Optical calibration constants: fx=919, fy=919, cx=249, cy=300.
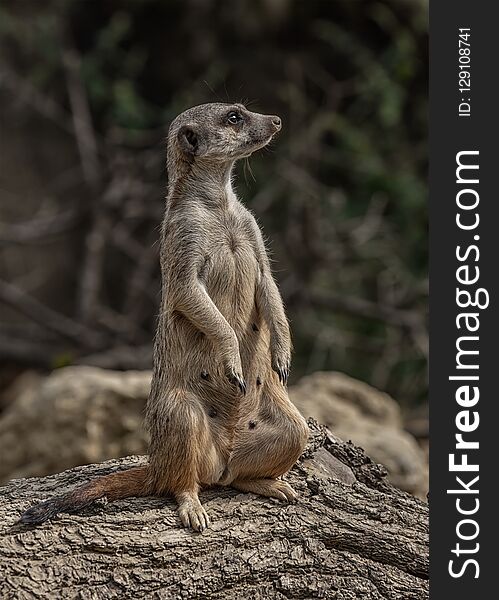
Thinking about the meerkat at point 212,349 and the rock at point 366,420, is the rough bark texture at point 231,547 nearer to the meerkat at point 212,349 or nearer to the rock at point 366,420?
the meerkat at point 212,349

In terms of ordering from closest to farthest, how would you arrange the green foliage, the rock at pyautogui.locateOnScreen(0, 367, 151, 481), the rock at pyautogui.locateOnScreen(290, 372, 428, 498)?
the rock at pyautogui.locateOnScreen(0, 367, 151, 481), the rock at pyautogui.locateOnScreen(290, 372, 428, 498), the green foliage

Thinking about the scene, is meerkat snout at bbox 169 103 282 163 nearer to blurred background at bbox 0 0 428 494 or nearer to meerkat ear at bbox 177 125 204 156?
meerkat ear at bbox 177 125 204 156

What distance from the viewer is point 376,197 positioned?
343 inches

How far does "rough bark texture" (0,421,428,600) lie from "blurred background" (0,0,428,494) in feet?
15.6

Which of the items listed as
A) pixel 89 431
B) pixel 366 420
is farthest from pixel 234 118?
pixel 366 420

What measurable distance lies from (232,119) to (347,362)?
18.6 ft

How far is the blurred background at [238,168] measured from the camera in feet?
27.3

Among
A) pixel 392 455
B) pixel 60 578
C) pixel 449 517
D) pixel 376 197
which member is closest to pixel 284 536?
pixel 449 517

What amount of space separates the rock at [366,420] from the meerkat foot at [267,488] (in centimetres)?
155

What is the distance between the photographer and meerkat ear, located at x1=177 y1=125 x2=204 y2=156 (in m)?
3.21

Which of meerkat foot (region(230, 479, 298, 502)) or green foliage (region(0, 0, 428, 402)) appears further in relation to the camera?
green foliage (region(0, 0, 428, 402))

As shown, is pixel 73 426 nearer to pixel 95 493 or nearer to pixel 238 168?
pixel 95 493

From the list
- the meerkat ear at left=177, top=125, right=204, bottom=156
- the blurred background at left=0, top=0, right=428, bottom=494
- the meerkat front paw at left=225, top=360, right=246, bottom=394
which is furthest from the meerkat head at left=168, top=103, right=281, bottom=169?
the blurred background at left=0, top=0, right=428, bottom=494

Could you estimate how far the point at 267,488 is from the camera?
3.28 metres
